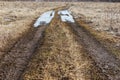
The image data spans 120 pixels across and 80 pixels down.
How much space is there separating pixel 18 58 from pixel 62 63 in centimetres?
248

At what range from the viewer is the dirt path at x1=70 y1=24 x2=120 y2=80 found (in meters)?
11.5

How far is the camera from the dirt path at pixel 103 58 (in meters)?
11.5

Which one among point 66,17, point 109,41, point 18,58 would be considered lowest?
point 66,17

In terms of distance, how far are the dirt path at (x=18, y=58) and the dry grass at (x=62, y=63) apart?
426 millimetres

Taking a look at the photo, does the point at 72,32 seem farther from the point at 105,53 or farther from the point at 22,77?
the point at 22,77

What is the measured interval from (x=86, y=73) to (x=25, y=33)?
10258 mm

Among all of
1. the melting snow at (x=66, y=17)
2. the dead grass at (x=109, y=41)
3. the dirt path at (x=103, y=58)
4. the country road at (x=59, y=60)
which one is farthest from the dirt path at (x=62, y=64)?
the melting snow at (x=66, y=17)

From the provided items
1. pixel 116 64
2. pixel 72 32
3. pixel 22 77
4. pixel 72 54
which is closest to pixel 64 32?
pixel 72 32

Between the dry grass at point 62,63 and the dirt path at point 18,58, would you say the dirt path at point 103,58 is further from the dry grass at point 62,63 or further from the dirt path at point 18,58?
the dirt path at point 18,58

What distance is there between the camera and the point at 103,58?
13.4m

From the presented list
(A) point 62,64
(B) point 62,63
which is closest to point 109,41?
(B) point 62,63

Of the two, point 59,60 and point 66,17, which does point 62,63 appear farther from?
point 66,17

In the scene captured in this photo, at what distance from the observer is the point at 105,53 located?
14453 mm

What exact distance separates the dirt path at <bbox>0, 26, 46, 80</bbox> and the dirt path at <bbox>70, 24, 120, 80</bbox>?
136 inches
